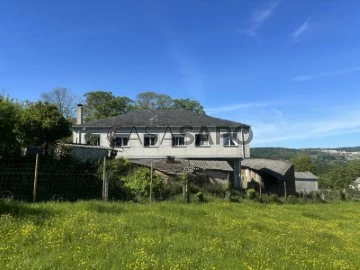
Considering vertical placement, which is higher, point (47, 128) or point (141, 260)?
point (47, 128)

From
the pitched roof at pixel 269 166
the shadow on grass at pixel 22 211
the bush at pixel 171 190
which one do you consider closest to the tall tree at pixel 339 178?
the pitched roof at pixel 269 166

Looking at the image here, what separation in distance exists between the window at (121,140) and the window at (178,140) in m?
4.72

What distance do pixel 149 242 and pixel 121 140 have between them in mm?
30513

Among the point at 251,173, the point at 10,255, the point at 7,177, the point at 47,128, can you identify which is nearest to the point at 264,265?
the point at 10,255

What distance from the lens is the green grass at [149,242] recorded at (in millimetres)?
6648

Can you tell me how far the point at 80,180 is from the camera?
16125 millimetres

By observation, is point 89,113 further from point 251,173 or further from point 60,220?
point 60,220

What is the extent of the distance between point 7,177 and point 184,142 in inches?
970

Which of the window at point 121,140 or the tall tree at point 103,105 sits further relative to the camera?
the tall tree at point 103,105

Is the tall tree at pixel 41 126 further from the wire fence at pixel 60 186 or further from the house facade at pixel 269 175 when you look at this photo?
the house facade at pixel 269 175

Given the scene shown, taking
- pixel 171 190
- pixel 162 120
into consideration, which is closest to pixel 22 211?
pixel 171 190

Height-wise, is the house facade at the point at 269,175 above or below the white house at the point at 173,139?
below

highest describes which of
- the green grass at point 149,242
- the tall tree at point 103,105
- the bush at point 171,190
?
the tall tree at point 103,105

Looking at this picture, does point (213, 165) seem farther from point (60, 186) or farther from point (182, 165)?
point (60, 186)
